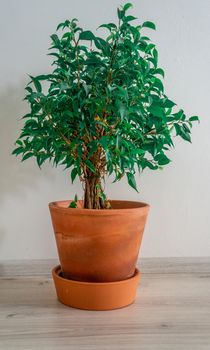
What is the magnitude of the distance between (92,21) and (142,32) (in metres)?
0.18

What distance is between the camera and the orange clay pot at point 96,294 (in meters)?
0.91

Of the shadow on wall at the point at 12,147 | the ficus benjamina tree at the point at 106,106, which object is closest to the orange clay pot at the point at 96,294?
the ficus benjamina tree at the point at 106,106

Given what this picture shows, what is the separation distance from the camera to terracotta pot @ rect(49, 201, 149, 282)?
90 centimetres

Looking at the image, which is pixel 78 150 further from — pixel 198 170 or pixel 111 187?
pixel 198 170

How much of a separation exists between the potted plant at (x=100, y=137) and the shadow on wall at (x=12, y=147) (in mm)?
270

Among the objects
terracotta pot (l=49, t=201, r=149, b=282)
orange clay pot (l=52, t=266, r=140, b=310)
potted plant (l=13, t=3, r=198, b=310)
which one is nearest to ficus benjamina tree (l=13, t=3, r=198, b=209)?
potted plant (l=13, t=3, r=198, b=310)

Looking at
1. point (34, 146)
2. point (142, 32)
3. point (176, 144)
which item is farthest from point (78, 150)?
point (142, 32)

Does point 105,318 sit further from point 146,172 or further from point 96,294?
point 146,172

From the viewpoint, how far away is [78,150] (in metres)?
0.89

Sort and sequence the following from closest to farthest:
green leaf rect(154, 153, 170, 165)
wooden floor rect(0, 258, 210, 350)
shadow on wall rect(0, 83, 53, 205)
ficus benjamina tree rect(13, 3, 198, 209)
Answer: wooden floor rect(0, 258, 210, 350) → ficus benjamina tree rect(13, 3, 198, 209) → green leaf rect(154, 153, 170, 165) → shadow on wall rect(0, 83, 53, 205)

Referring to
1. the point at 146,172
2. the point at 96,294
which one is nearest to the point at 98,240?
the point at 96,294

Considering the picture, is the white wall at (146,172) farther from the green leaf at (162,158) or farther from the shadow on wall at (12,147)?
the green leaf at (162,158)

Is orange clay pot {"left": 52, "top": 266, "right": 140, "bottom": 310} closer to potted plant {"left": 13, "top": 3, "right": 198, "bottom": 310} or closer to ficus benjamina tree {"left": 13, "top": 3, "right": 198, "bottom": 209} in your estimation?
potted plant {"left": 13, "top": 3, "right": 198, "bottom": 310}

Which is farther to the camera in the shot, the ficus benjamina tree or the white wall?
the white wall
